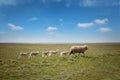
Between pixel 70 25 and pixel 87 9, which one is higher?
pixel 87 9

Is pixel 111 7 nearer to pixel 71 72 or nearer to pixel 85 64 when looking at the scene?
pixel 85 64

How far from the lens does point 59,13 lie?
32.5 feet

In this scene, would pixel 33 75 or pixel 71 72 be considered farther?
pixel 71 72

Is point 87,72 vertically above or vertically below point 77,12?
below

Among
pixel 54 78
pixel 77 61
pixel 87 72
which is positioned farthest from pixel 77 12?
pixel 54 78

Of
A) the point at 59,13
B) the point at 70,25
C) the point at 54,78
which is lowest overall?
the point at 54,78

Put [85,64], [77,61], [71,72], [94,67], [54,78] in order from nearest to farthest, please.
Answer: [54,78] < [71,72] < [94,67] < [85,64] < [77,61]

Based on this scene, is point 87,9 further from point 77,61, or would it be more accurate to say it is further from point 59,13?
point 77,61

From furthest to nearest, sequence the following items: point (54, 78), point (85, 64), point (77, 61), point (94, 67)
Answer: point (77, 61) → point (85, 64) → point (94, 67) → point (54, 78)

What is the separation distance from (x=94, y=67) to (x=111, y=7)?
4.01 m

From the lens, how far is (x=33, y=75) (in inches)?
295

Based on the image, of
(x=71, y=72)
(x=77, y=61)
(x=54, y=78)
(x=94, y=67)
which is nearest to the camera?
(x=54, y=78)

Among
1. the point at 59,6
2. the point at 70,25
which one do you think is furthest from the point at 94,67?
the point at 59,6

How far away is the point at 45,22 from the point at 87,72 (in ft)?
13.3
